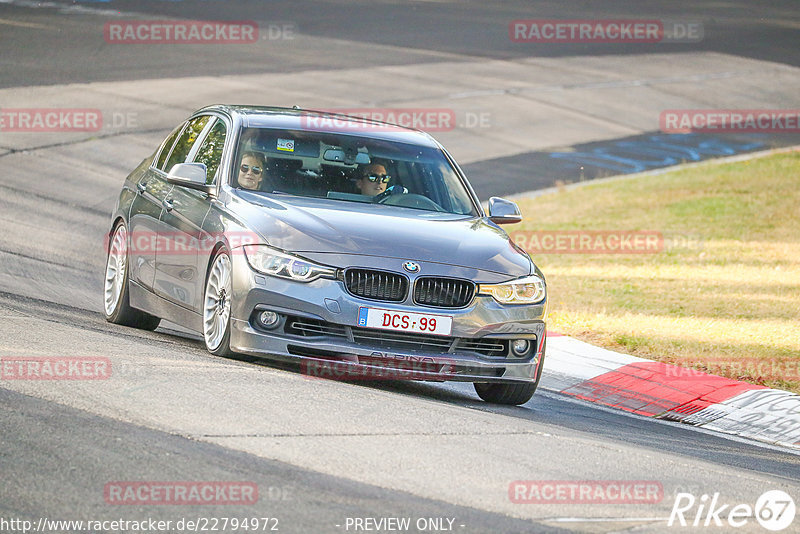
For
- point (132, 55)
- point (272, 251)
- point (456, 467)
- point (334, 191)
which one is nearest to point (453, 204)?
point (334, 191)

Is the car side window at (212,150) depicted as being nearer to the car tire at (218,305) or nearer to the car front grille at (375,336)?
the car tire at (218,305)

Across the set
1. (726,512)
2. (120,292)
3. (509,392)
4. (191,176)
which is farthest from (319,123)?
(726,512)

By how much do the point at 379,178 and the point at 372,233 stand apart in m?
1.18

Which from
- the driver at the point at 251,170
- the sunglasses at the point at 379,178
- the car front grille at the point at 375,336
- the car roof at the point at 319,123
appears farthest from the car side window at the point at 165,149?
the car front grille at the point at 375,336

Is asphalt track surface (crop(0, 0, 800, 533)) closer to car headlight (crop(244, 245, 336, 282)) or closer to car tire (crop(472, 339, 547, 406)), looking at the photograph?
car tire (crop(472, 339, 547, 406))

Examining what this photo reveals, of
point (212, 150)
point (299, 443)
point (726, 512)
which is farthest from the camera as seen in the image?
point (212, 150)

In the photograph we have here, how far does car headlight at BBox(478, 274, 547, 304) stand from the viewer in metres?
8.43

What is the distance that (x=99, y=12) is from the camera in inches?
1346

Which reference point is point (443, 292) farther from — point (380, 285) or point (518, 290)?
point (518, 290)

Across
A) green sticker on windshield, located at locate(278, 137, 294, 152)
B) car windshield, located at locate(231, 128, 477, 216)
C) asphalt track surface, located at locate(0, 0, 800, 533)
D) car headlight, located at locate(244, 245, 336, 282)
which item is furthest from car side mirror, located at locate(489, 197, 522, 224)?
car headlight, located at locate(244, 245, 336, 282)

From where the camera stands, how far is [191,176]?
358 inches

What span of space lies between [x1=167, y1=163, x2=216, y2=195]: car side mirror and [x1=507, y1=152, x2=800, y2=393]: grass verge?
444cm

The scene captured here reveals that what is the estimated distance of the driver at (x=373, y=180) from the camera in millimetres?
9406

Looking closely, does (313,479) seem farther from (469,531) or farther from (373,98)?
(373,98)
